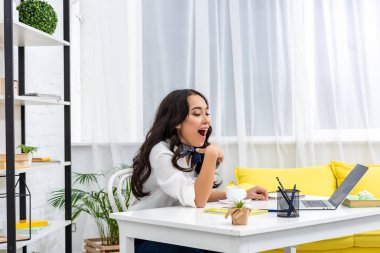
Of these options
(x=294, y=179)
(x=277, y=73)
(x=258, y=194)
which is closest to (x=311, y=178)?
(x=294, y=179)

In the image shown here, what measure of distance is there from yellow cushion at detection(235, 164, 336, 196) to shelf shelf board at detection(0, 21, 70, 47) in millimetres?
1354

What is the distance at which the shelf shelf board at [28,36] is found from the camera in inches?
106

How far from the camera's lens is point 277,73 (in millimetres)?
4086

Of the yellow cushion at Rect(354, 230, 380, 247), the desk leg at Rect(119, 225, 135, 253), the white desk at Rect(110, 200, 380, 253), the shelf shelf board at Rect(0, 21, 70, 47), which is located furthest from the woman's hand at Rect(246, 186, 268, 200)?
the shelf shelf board at Rect(0, 21, 70, 47)

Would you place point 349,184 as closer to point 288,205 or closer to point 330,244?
point 288,205

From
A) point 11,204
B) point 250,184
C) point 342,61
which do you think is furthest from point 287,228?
point 342,61

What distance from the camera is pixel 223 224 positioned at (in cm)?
174

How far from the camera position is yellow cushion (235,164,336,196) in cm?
356

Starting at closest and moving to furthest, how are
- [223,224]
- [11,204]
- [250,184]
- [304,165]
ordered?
[223,224]
[11,204]
[250,184]
[304,165]

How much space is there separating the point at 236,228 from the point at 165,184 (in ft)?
2.00

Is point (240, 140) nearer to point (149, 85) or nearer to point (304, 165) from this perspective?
point (304, 165)

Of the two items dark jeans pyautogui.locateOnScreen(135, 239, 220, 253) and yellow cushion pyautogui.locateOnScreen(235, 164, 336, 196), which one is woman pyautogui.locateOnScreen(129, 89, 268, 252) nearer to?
dark jeans pyautogui.locateOnScreen(135, 239, 220, 253)

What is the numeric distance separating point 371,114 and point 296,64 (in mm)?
625

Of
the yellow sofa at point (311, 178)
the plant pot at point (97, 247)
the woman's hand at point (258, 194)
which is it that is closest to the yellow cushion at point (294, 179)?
the yellow sofa at point (311, 178)
